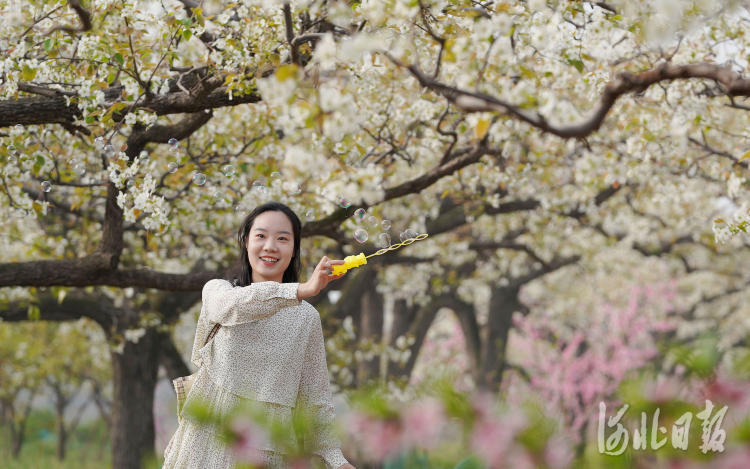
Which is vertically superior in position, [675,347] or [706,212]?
[706,212]

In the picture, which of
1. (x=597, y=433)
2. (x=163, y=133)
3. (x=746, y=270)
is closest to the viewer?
(x=597, y=433)

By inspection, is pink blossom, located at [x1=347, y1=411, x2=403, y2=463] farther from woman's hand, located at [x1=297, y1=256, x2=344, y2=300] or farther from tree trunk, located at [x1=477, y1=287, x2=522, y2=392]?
tree trunk, located at [x1=477, y1=287, x2=522, y2=392]

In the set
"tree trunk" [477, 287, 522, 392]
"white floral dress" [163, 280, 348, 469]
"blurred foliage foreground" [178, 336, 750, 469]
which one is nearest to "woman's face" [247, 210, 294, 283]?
"white floral dress" [163, 280, 348, 469]

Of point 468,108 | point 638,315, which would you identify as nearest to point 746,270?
point 638,315

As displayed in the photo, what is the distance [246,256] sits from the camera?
11.9ft

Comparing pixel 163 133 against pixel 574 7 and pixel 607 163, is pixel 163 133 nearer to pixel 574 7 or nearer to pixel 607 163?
pixel 574 7

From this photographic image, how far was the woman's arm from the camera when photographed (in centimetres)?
291

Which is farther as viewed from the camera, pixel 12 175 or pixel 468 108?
pixel 12 175

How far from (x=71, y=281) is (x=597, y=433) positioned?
451 centimetres

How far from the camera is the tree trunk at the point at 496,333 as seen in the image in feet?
50.8

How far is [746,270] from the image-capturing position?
16.7 m

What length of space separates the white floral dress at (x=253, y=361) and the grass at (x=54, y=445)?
1361 cm

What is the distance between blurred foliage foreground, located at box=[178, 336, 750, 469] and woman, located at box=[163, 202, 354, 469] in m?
1.42

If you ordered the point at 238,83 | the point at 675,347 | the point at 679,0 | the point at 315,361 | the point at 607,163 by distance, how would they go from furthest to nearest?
the point at 607,163 < the point at 679,0 < the point at 238,83 < the point at 315,361 < the point at 675,347
